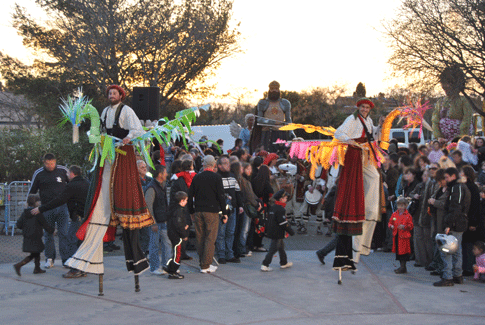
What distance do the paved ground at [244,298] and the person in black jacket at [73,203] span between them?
36 centimetres

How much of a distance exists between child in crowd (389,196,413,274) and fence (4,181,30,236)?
778 cm

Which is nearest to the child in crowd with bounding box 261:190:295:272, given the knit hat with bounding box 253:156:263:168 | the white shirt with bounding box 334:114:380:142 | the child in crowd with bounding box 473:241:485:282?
the white shirt with bounding box 334:114:380:142

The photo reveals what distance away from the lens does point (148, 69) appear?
24.9m

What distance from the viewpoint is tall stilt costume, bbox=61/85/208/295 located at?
22.5ft

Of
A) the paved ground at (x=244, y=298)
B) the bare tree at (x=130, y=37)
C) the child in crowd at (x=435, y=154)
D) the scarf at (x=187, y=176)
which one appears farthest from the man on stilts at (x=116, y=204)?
the bare tree at (x=130, y=37)

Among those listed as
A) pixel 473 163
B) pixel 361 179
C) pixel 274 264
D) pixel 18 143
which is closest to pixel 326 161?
pixel 361 179

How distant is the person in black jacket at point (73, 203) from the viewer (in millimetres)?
8164

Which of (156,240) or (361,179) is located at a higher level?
(361,179)

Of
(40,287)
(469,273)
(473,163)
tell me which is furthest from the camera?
(473,163)

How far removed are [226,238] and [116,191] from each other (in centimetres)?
309

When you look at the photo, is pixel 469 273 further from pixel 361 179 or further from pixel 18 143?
pixel 18 143

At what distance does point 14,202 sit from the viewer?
12.4 metres

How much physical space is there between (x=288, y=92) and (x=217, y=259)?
3554 centimetres

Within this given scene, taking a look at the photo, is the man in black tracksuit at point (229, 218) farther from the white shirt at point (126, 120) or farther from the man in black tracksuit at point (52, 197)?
the white shirt at point (126, 120)
